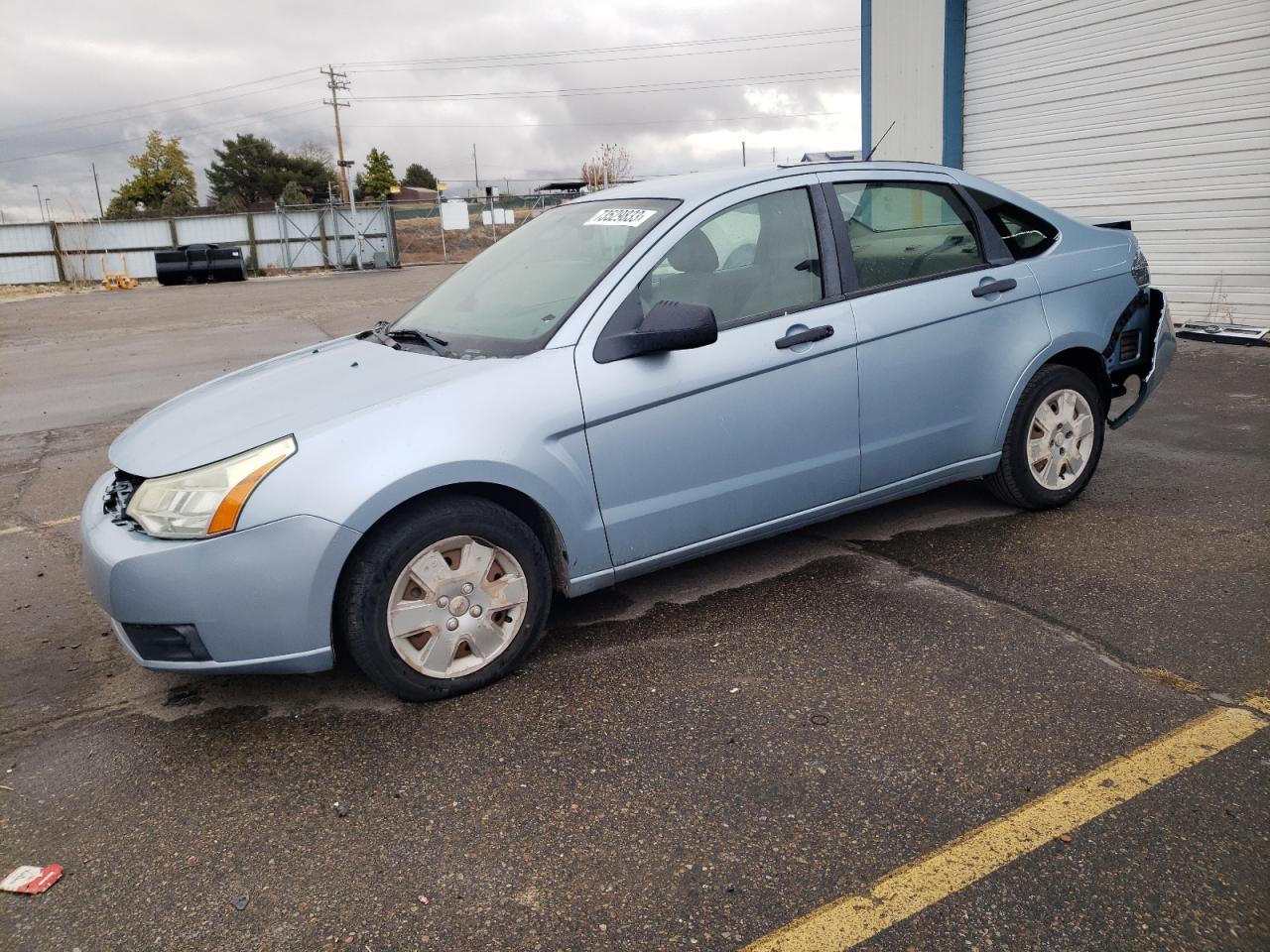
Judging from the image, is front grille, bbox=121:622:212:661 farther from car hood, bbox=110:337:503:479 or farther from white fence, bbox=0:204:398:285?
white fence, bbox=0:204:398:285

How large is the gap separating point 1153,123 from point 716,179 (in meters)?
8.35

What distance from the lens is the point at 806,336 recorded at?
375cm

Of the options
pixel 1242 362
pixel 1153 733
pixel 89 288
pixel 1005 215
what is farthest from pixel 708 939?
pixel 89 288

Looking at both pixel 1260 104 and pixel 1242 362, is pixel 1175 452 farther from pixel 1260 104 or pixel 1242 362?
pixel 1260 104

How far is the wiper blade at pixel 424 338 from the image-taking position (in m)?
3.62

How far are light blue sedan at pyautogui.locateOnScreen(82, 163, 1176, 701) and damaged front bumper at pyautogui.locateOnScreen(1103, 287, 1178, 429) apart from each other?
0.03 meters

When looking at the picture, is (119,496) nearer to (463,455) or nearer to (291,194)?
(463,455)

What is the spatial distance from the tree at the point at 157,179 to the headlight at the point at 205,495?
8727 cm

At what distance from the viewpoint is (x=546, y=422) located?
3262 millimetres

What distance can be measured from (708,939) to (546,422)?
5.57 ft

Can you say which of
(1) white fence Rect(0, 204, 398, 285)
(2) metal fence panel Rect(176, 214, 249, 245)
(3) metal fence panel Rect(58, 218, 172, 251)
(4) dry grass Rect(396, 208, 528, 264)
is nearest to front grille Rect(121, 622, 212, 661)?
→ (1) white fence Rect(0, 204, 398, 285)

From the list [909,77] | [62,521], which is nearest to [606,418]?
[62,521]

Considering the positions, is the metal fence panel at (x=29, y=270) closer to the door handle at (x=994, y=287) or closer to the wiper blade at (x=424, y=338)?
the wiper blade at (x=424, y=338)

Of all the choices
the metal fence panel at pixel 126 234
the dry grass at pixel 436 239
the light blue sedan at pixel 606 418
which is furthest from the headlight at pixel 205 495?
the metal fence panel at pixel 126 234
